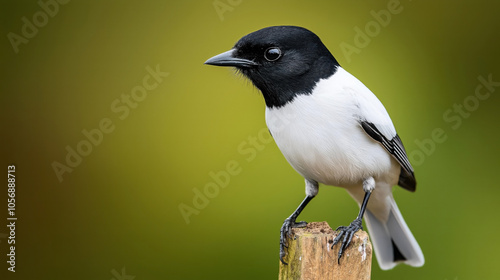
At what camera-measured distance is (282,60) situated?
3.09 metres

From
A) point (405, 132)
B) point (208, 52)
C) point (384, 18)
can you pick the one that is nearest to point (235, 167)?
point (208, 52)

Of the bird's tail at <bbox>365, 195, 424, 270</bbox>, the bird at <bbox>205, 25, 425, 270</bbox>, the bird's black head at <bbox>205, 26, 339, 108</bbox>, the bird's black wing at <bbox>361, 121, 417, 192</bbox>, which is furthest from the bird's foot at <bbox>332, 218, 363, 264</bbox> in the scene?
the bird's tail at <bbox>365, 195, 424, 270</bbox>

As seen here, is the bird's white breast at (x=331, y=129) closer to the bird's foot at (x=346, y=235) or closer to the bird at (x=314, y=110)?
the bird at (x=314, y=110)

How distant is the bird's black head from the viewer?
10.1 feet

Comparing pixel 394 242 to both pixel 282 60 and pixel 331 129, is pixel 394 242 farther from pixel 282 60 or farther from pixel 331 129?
pixel 282 60

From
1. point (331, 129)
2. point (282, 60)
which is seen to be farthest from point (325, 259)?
point (282, 60)

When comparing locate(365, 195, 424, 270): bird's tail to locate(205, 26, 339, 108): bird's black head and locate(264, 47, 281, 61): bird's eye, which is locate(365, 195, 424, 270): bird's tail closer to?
locate(205, 26, 339, 108): bird's black head

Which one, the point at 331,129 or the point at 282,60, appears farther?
the point at 282,60

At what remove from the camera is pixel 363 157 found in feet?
10.2

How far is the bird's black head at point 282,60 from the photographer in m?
3.07

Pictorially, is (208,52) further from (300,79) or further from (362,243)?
(362,243)

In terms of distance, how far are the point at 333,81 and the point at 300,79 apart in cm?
18

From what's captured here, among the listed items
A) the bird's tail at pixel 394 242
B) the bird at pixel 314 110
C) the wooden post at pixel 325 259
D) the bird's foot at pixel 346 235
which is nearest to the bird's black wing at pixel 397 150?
the bird at pixel 314 110

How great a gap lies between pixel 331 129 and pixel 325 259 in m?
0.68
